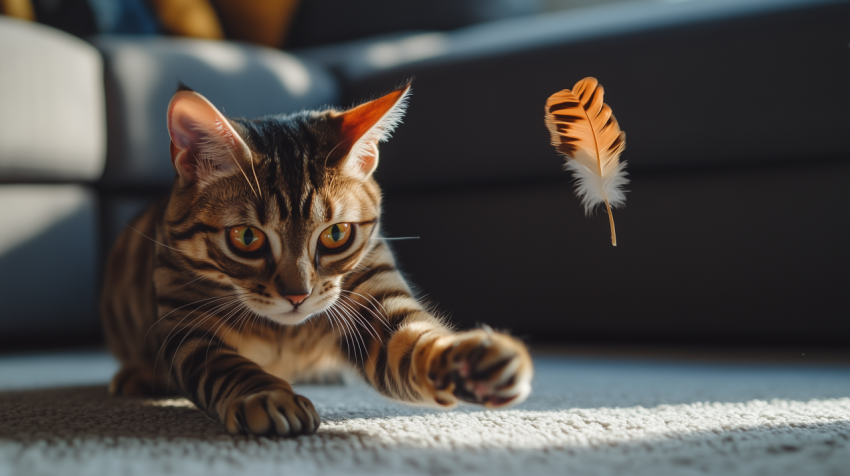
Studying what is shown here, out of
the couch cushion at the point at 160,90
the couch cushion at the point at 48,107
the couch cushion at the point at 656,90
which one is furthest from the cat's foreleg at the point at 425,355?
the couch cushion at the point at 48,107

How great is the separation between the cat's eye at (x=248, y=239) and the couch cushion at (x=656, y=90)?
2.40ft

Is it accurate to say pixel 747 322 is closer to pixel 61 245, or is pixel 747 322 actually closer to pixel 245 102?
pixel 245 102

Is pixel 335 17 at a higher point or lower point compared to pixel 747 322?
higher

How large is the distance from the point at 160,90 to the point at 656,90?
107 cm

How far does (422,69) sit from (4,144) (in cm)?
88

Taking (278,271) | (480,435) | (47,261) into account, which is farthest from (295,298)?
(47,261)

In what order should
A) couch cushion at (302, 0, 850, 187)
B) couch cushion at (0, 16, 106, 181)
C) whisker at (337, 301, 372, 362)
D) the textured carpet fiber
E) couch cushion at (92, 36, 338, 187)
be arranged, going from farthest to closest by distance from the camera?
couch cushion at (92, 36, 338, 187)
couch cushion at (0, 16, 106, 181)
couch cushion at (302, 0, 850, 187)
whisker at (337, 301, 372, 362)
the textured carpet fiber

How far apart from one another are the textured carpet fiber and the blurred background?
353mm

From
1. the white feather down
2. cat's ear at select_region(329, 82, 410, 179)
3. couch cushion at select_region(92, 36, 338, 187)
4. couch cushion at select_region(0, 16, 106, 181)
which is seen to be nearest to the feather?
the white feather down

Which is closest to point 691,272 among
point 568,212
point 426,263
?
point 568,212

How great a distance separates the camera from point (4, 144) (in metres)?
1.30

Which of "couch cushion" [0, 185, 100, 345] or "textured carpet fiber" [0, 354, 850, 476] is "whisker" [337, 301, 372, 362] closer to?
"textured carpet fiber" [0, 354, 850, 476]

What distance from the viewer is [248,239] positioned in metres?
0.73

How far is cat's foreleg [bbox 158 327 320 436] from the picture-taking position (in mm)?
587
